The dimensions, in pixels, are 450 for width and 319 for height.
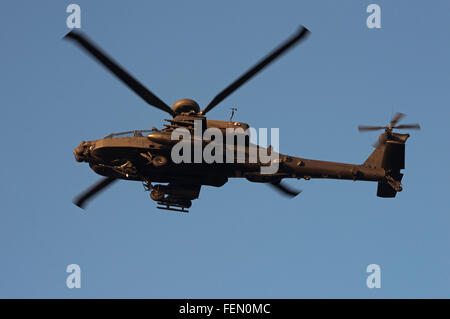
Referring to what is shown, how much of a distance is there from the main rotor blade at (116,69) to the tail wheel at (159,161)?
2.56 metres

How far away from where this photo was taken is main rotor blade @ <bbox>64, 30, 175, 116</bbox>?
105 ft

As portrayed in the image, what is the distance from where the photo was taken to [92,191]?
125 feet

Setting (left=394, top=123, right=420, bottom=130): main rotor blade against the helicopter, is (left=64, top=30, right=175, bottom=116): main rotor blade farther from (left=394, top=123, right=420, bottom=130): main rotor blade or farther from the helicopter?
(left=394, top=123, right=420, bottom=130): main rotor blade

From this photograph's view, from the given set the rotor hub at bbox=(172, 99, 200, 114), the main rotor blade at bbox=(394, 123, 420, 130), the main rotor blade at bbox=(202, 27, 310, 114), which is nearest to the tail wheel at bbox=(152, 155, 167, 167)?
the rotor hub at bbox=(172, 99, 200, 114)

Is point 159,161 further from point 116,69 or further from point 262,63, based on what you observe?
point 262,63

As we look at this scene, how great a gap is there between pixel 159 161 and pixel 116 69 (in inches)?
210

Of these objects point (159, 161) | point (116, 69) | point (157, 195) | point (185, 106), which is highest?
point (116, 69)

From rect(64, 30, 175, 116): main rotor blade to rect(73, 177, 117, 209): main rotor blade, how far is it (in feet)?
19.3

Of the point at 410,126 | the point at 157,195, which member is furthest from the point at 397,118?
the point at 157,195

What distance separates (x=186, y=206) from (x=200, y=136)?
12.6ft

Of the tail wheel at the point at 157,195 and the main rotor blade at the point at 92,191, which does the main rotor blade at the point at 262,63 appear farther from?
the main rotor blade at the point at 92,191

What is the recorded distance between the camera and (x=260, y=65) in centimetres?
3394

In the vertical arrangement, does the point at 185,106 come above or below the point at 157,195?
above
